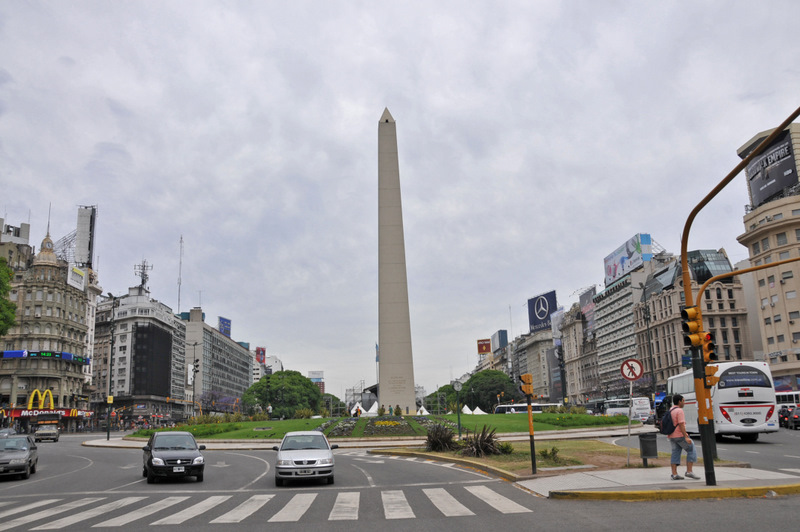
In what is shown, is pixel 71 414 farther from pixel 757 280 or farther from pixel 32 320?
pixel 757 280

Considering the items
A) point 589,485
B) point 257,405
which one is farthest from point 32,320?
point 589,485

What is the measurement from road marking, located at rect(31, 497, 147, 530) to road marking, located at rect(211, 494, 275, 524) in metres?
2.63

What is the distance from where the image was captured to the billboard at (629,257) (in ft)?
390

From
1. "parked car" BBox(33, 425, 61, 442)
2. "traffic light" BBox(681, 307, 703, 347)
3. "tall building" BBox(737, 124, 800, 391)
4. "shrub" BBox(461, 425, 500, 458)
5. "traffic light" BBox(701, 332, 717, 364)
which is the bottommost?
"parked car" BBox(33, 425, 61, 442)

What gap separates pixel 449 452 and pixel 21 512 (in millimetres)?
15736

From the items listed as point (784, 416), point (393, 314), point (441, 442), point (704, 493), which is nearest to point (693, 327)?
point (704, 493)

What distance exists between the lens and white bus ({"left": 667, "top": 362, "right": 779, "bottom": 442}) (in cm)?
2673

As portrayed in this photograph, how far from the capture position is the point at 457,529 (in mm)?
9891

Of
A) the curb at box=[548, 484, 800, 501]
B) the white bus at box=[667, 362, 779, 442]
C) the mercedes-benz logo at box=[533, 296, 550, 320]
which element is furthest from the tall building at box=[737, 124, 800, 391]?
the mercedes-benz logo at box=[533, 296, 550, 320]

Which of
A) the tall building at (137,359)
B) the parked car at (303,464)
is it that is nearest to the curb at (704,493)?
the parked car at (303,464)

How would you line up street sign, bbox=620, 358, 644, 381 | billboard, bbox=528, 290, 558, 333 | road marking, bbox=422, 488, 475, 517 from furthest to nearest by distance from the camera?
1. billboard, bbox=528, 290, 558, 333
2. street sign, bbox=620, 358, 644, 381
3. road marking, bbox=422, 488, 475, 517

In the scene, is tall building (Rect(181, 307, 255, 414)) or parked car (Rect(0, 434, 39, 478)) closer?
parked car (Rect(0, 434, 39, 478))

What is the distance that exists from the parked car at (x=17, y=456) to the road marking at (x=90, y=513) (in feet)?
26.0

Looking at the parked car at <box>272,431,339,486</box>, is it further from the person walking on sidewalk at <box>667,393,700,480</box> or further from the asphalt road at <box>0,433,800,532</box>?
the person walking on sidewalk at <box>667,393,700,480</box>
